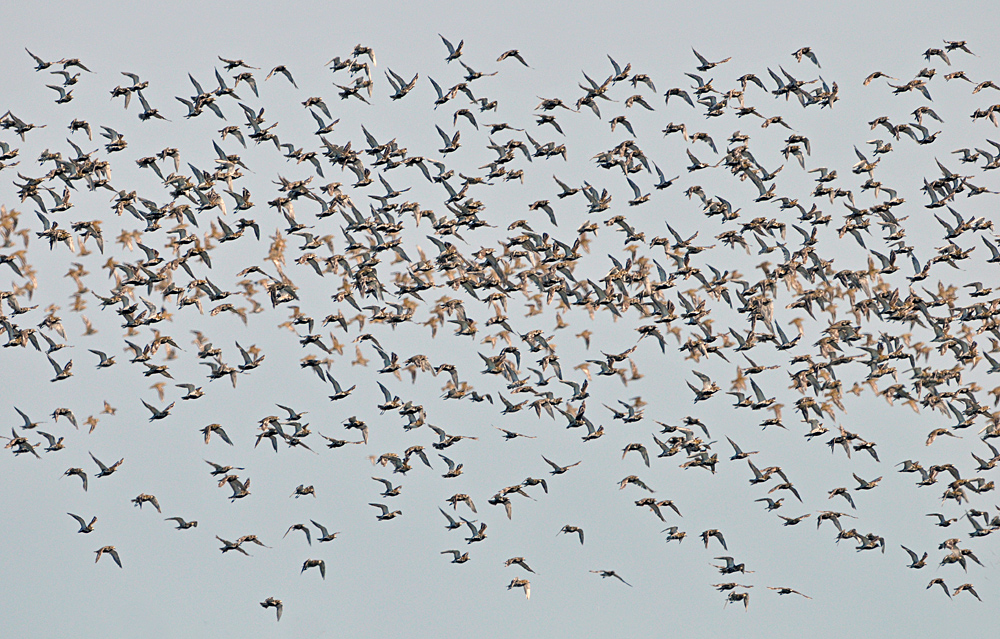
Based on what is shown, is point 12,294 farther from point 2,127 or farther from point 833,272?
point 833,272

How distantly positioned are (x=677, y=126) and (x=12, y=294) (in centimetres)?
3391

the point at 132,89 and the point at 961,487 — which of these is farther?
the point at 961,487

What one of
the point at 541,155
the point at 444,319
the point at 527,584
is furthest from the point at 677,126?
the point at 527,584

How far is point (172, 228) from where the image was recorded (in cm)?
10119

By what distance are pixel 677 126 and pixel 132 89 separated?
25962 millimetres

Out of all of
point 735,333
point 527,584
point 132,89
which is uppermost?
point 132,89

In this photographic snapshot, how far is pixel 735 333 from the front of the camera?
102m

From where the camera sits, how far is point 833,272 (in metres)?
102

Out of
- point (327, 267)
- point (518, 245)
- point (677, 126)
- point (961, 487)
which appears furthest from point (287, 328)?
point (961, 487)

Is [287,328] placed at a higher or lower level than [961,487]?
higher

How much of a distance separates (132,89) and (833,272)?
117 ft

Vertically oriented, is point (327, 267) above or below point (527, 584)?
above

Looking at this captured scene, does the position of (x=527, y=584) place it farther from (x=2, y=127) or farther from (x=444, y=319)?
(x=2, y=127)

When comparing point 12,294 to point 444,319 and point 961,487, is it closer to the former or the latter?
point 444,319
